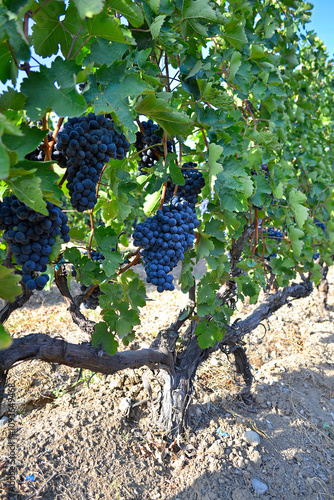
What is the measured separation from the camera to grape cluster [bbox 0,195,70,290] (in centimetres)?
100

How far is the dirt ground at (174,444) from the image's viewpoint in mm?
2197

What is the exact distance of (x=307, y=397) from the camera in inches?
140

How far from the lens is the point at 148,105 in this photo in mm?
1148

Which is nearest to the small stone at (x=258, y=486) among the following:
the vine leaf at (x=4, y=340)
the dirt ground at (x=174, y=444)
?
the dirt ground at (x=174, y=444)

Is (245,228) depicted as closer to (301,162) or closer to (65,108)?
(301,162)

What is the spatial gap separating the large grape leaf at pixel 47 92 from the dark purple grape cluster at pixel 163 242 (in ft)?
2.18

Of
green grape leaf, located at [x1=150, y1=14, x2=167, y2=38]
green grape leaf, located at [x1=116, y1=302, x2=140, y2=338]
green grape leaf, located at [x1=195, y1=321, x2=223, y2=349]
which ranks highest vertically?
green grape leaf, located at [x1=150, y1=14, x2=167, y2=38]

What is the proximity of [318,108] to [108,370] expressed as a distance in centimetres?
540

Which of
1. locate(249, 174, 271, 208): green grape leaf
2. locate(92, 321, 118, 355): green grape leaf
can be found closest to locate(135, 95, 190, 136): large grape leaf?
locate(249, 174, 271, 208): green grape leaf

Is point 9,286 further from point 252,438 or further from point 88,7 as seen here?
point 252,438

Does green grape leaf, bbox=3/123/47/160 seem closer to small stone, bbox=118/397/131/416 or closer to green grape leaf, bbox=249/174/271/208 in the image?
green grape leaf, bbox=249/174/271/208

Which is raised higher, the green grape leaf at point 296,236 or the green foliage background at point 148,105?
the green foliage background at point 148,105

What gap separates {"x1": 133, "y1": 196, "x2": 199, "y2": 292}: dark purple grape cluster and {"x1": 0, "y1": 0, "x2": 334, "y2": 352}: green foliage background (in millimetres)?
139

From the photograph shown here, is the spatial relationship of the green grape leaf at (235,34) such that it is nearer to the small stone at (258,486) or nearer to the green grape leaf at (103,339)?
the green grape leaf at (103,339)
